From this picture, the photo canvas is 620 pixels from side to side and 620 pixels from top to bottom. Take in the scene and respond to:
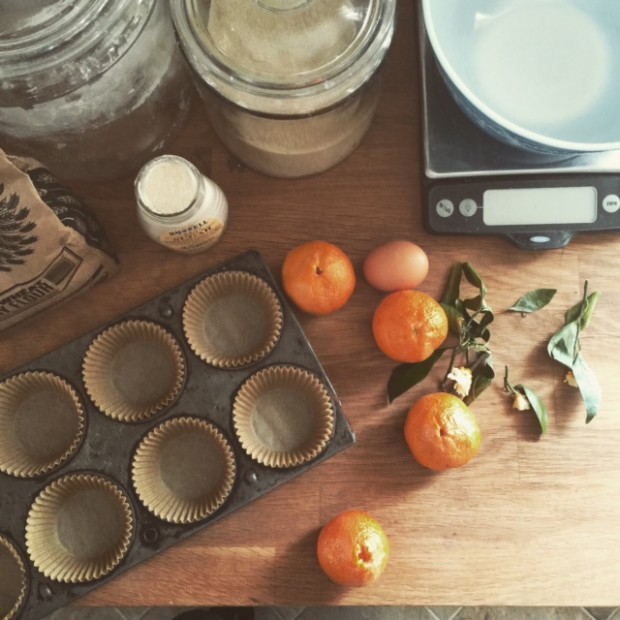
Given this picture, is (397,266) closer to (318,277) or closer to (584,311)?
(318,277)

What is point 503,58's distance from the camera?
29.9 inches

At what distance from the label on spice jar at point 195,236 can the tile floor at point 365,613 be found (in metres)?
0.71

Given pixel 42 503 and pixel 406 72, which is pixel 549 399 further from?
pixel 42 503

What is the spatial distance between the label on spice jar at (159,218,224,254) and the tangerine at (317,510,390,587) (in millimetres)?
326

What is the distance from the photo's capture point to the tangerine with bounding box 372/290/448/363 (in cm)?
69

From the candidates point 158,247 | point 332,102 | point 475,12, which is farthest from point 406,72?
point 158,247

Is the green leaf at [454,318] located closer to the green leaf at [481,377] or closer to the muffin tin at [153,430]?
the green leaf at [481,377]

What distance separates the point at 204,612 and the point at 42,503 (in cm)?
54

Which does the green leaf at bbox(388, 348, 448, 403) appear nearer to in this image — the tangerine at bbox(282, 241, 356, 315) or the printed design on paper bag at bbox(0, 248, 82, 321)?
the tangerine at bbox(282, 241, 356, 315)

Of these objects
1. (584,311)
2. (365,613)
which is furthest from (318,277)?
(365,613)

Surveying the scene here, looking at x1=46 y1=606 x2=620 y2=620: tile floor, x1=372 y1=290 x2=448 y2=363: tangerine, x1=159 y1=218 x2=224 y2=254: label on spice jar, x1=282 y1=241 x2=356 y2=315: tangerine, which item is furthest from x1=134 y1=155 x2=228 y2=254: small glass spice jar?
x1=46 y1=606 x2=620 y2=620: tile floor

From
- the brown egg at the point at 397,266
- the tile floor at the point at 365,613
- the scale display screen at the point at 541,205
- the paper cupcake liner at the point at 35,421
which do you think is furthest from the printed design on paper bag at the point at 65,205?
the tile floor at the point at 365,613

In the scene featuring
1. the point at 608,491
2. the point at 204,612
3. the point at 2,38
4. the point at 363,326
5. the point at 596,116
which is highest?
the point at 2,38

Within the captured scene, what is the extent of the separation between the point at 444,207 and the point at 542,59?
0.21 metres
